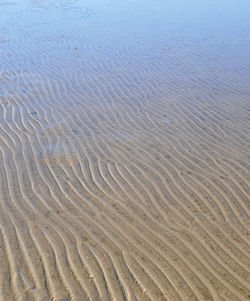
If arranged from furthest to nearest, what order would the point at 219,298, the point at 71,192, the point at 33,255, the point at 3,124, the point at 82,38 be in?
1. the point at 82,38
2. the point at 3,124
3. the point at 71,192
4. the point at 33,255
5. the point at 219,298

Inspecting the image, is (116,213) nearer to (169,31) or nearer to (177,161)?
(177,161)

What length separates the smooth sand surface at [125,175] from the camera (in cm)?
340

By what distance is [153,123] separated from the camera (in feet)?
22.4

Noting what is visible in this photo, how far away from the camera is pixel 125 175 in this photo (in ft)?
16.7

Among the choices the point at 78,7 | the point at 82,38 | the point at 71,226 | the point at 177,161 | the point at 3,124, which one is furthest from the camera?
the point at 78,7

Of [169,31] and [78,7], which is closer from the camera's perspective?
[169,31]

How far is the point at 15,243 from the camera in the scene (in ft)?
12.4

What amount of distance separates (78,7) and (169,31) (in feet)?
33.3

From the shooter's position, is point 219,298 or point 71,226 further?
point 71,226

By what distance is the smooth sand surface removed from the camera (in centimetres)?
340

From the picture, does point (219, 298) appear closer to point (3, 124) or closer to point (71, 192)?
point (71, 192)

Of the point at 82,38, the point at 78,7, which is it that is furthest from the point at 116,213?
the point at 78,7

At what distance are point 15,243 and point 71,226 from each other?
2.02ft

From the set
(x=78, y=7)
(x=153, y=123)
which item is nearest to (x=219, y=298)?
(x=153, y=123)
